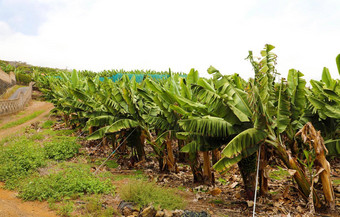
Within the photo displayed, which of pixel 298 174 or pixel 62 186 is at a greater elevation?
pixel 298 174

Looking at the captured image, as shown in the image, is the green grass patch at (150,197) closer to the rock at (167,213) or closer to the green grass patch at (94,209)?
the rock at (167,213)

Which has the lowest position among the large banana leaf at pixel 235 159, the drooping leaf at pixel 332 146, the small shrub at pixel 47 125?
the small shrub at pixel 47 125

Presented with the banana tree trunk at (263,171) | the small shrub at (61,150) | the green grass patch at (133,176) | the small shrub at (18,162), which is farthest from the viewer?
the small shrub at (61,150)

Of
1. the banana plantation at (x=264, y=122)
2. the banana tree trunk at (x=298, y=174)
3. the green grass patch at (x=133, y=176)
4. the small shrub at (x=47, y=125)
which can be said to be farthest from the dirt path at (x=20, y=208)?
the small shrub at (x=47, y=125)

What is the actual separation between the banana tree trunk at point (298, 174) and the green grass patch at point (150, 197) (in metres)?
2.80

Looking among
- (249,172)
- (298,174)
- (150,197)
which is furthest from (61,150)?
(298,174)

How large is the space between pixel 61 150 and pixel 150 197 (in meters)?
6.82

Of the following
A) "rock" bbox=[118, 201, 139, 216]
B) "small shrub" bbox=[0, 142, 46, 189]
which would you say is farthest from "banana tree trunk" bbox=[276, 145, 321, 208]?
"small shrub" bbox=[0, 142, 46, 189]

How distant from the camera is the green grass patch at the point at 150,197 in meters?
7.22

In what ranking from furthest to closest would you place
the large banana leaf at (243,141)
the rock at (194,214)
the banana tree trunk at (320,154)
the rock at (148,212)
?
1. the rock at (148,212)
2. the rock at (194,214)
3. the banana tree trunk at (320,154)
4. the large banana leaf at (243,141)

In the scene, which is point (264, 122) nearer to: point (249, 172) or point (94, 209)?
point (249, 172)

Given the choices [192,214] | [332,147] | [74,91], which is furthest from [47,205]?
[332,147]

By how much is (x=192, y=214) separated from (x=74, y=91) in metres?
7.33

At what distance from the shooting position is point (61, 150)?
12648 millimetres
